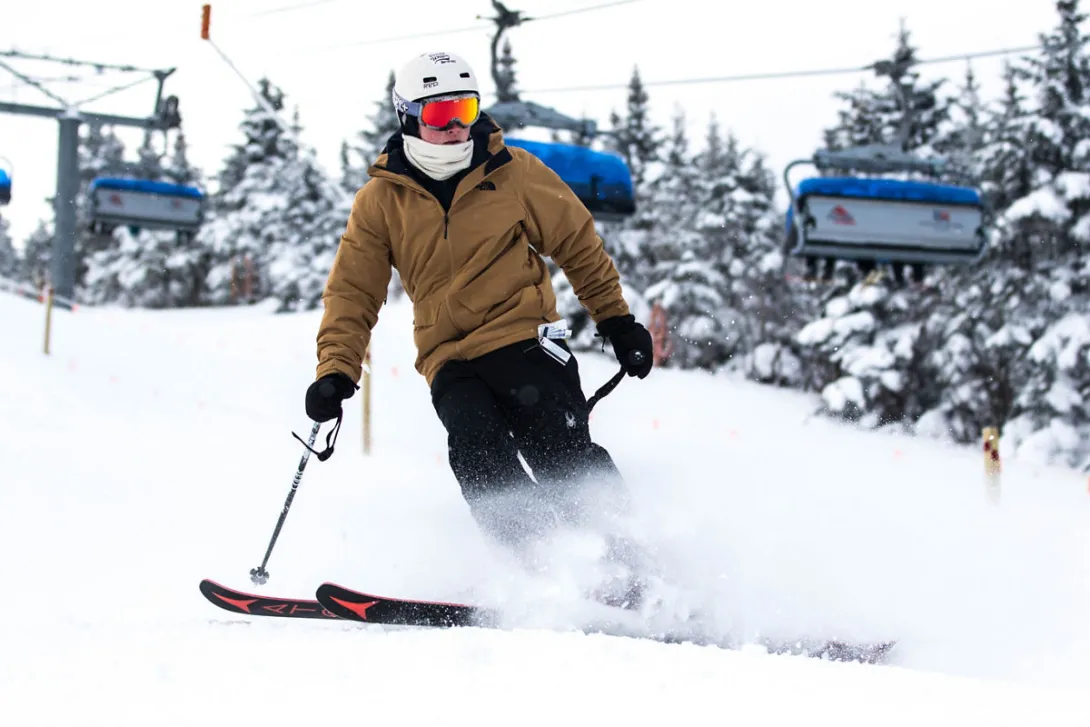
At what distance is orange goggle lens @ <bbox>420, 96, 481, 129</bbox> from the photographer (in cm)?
357

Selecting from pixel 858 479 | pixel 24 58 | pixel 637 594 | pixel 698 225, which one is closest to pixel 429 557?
pixel 637 594

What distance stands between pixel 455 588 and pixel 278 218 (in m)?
41.6

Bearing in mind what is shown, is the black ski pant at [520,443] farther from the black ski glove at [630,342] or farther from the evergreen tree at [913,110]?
the evergreen tree at [913,110]

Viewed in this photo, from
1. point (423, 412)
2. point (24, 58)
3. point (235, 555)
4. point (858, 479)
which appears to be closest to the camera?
→ point (235, 555)

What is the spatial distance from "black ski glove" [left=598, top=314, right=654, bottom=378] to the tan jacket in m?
0.32

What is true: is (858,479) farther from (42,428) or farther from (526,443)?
(42,428)

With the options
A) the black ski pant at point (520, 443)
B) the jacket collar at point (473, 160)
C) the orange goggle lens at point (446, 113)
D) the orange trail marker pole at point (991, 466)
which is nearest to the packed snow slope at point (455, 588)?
the black ski pant at point (520, 443)

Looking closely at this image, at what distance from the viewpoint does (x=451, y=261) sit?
11.9ft

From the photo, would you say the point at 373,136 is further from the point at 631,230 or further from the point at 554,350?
the point at 554,350

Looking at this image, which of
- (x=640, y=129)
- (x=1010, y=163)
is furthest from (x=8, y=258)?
(x=1010, y=163)

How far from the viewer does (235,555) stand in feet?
16.5

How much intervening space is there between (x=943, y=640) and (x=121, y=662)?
291cm

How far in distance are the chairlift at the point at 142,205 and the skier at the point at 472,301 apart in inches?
664

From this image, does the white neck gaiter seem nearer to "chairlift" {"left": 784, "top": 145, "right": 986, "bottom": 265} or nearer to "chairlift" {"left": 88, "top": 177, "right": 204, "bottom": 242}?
"chairlift" {"left": 784, "top": 145, "right": 986, "bottom": 265}
